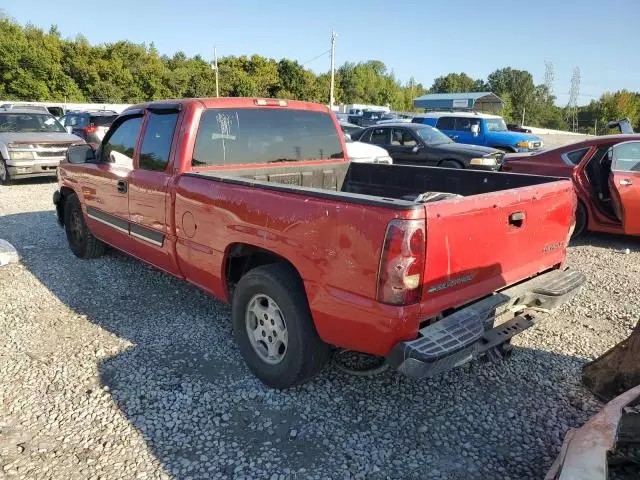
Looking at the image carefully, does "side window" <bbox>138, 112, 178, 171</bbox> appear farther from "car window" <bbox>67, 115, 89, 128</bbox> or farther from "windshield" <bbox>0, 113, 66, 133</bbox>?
"car window" <bbox>67, 115, 89, 128</bbox>

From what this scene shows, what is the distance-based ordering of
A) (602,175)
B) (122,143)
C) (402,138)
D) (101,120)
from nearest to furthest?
(122,143)
(602,175)
(402,138)
(101,120)

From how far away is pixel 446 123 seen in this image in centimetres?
1644

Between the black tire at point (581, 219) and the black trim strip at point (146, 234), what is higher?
the black trim strip at point (146, 234)

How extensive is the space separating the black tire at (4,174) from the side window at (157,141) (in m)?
9.00

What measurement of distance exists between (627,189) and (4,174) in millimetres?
12899

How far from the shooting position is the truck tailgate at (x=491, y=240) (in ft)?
8.21

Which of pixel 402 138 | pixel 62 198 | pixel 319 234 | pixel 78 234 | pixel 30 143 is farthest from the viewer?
pixel 402 138

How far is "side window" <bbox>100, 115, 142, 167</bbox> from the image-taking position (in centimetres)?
452

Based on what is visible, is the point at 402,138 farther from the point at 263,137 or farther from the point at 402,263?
the point at 402,263

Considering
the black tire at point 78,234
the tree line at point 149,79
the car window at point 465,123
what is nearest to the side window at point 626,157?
the black tire at point 78,234

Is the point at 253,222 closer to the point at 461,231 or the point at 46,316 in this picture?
the point at 461,231

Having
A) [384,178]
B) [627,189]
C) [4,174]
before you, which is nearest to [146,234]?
[384,178]

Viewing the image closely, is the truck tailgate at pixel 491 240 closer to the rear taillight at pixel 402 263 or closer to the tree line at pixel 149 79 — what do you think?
the rear taillight at pixel 402 263

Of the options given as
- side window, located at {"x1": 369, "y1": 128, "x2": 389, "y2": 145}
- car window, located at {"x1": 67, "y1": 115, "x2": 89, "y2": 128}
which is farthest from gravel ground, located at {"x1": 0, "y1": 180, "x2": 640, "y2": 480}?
car window, located at {"x1": 67, "y1": 115, "x2": 89, "y2": 128}
